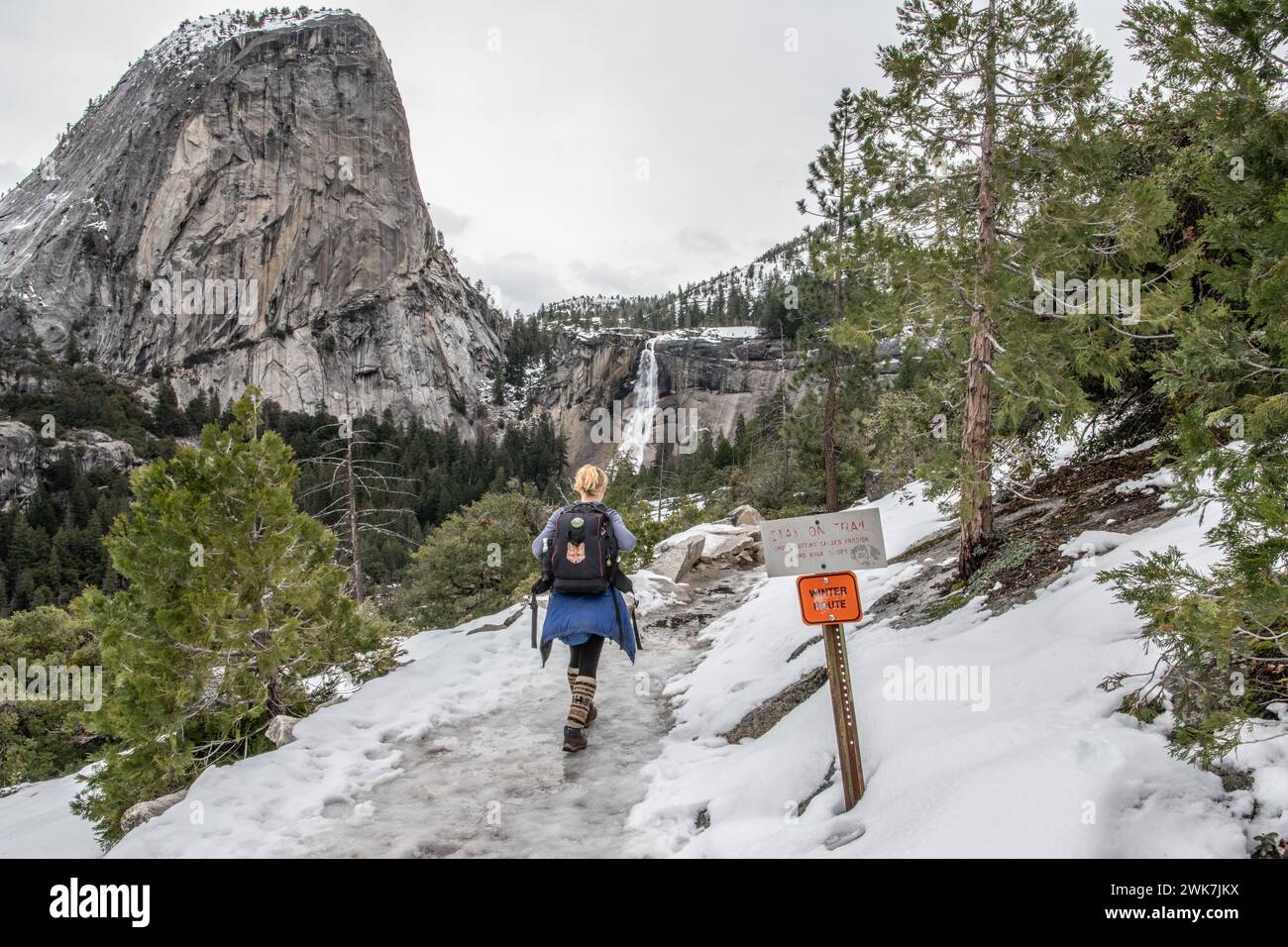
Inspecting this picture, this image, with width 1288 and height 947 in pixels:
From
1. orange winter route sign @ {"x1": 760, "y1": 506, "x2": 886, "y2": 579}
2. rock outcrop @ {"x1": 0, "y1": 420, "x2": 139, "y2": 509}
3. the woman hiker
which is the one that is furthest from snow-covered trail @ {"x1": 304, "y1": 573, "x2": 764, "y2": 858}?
rock outcrop @ {"x1": 0, "y1": 420, "x2": 139, "y2": 509}

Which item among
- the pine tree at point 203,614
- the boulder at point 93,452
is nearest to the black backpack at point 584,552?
the pine tree at point 203,614

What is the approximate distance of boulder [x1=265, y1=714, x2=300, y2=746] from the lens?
216 inches

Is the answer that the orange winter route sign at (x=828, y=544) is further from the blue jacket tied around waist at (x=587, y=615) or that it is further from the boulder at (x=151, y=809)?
the boulder at (x=151, y=809)

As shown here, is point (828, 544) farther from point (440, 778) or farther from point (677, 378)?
point (677, 378)

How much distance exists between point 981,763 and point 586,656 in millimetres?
A: 3181

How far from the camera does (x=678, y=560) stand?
15.3 m

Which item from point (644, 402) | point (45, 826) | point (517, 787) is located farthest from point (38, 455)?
point (517, 787)

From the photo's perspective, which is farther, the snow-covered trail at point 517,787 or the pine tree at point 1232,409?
the snow-covered trail at point 517,787

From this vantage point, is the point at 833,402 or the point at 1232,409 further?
the point at 833,402

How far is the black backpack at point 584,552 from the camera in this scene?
527 cm

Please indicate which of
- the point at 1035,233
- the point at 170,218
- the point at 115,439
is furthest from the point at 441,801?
the point at 170,218

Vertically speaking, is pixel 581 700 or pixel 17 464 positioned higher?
pixel 17 464

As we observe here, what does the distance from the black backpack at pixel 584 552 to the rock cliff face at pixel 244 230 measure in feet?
378

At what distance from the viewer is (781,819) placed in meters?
3.66
